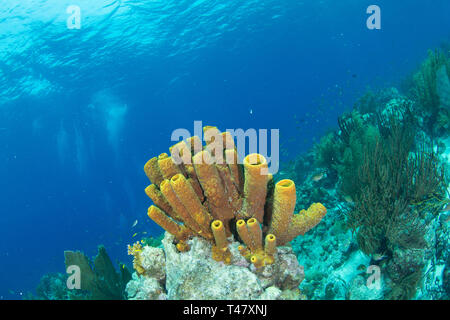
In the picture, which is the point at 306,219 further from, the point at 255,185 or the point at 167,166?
the point at 167,166

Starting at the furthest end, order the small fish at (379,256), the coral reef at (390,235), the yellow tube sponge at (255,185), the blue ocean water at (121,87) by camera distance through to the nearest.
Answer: the blue ocean water at (121,87) → the small fish at (379,256) → the coral reef at (390,235) → the yellow tube sponge at (255,185)

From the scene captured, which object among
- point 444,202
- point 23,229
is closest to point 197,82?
point 444,202

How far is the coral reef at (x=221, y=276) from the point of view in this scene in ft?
8.72

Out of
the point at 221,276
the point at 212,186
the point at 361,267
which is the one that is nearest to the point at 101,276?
the point at 221,276

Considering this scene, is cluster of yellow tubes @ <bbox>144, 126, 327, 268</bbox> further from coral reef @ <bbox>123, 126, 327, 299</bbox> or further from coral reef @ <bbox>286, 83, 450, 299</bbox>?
coral reef @ <bbox>286, 83, 450, 299</bbox>

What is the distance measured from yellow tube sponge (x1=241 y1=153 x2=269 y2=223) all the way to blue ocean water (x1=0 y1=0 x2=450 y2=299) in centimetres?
1056

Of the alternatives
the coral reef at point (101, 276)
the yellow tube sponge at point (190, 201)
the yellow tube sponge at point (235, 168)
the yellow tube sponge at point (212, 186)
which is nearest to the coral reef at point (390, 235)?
the yellow tube sponge at point (235, 168)

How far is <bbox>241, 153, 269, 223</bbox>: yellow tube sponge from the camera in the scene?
7.84 feet

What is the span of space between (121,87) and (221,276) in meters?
34.3

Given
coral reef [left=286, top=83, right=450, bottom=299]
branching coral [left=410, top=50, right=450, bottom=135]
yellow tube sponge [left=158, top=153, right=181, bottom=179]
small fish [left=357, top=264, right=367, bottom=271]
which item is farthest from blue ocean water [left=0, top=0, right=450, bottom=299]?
yellow tube sponge [left=158, top=153, right=181, bottom=179]

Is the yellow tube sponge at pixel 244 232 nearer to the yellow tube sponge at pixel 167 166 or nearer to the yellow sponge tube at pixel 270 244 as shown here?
the yellow sponge tube at pixel 270 244

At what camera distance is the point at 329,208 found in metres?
5.91

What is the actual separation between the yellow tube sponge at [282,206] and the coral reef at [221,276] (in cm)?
36
